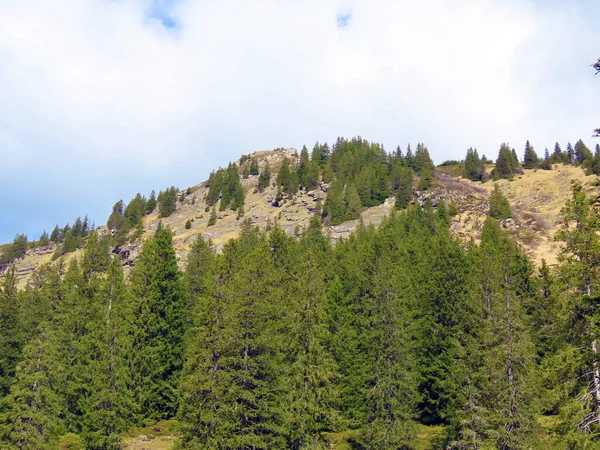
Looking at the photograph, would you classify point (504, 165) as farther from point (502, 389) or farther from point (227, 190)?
point (502, 389)

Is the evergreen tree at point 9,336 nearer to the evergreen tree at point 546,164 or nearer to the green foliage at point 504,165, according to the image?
the green foliage at point 504,165

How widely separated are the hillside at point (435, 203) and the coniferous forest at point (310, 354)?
5193 cm

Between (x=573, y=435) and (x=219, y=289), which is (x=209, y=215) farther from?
(x=573, y=435)

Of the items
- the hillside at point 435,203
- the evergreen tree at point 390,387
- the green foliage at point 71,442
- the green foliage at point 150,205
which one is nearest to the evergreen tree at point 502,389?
the evergreen tree at point 390,387

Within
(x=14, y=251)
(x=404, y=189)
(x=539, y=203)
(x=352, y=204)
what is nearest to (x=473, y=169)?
(x=539, y=203)

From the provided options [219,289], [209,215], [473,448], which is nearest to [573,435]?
[473,448]

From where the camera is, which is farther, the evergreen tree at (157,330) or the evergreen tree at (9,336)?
the evergreen tree at (9,336)

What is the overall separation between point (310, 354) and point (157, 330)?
55.1 ft

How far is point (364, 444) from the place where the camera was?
28516mm

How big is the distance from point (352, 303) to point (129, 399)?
2162cm

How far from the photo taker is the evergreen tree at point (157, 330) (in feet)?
118

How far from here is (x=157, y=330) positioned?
3831cm

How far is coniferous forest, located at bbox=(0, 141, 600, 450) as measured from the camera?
20.0 m

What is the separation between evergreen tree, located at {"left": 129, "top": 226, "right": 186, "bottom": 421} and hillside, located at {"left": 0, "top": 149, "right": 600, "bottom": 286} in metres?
55.5
